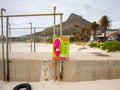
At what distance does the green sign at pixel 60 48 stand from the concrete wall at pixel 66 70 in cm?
28

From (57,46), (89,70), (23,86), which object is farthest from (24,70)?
(89,70)

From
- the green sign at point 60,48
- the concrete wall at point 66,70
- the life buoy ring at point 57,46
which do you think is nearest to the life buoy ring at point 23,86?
the concrete wall at point 66,70

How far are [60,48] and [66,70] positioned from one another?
36.4 inches

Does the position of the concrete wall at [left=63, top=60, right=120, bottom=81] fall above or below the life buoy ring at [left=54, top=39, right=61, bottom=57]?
below

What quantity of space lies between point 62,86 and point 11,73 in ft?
7.25

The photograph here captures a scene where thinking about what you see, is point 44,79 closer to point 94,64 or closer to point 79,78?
point 79,78

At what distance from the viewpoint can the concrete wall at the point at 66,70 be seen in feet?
22.3

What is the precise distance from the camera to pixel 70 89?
615 cm

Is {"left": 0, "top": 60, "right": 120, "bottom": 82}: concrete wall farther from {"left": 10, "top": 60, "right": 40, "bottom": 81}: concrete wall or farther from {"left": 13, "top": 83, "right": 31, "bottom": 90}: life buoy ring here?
{"left": 13, "top": 83, "right": 31, "bottom": 90}: life buoy ring

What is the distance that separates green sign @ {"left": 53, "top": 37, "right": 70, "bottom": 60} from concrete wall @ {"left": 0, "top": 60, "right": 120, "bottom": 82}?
0.90ft

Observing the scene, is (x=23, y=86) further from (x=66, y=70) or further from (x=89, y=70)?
(x=89, y=70)

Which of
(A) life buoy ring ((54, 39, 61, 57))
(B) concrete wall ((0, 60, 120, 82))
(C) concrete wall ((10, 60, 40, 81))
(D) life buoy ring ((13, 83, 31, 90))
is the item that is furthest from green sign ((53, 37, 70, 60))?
(D) life buoy ring ((13, 83, 31, 90))

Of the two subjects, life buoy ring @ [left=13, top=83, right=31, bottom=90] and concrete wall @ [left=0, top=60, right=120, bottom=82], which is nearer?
life buoy ring @ [left=13, top=83, right=31, bottom=90]

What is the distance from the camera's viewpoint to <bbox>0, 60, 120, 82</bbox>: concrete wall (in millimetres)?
6789
